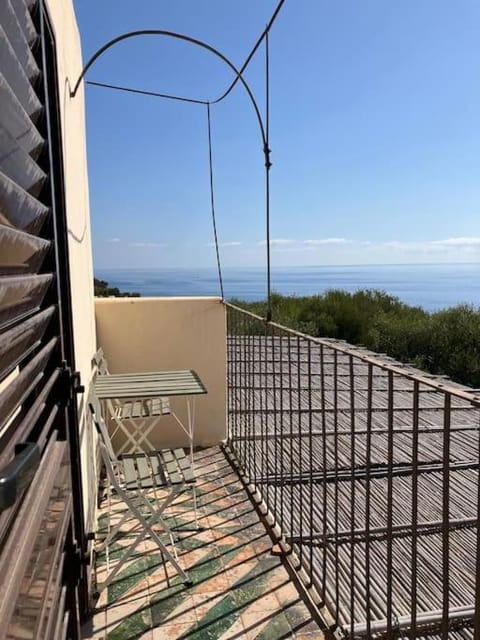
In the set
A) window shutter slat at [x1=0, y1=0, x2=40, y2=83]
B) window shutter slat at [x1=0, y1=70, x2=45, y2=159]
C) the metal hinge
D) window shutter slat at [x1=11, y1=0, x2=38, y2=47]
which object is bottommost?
the metal hinge

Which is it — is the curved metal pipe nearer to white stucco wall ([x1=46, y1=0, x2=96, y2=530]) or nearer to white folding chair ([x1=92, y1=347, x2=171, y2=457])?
white stucco wall ([x1=46, y1=0, x2=96, y2=530])

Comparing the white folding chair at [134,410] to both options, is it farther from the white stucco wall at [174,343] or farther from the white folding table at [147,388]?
the white stucco wall at [174,343]

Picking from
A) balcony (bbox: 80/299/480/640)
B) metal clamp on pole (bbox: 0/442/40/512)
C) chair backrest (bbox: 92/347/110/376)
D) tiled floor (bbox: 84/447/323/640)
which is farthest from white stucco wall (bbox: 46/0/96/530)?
metal clamp on pole (bbox: 0/442/40/512)

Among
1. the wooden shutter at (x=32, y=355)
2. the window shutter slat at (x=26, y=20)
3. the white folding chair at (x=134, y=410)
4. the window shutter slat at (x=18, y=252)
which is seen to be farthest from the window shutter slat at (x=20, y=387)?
the white folding chair at (x=134, y=410)

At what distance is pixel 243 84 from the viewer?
3123 millimetres

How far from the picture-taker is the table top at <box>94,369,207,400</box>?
100 inches

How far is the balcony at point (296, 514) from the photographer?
1.76 meters

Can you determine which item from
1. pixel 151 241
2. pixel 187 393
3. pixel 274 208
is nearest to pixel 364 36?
pixel 274 208

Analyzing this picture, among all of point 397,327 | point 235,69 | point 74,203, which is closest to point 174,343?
point 74,203

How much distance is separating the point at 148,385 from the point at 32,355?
67.5 inches

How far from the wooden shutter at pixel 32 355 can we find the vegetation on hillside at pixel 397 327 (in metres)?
8.56

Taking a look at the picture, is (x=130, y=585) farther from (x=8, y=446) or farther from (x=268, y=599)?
(x=8, y=446)

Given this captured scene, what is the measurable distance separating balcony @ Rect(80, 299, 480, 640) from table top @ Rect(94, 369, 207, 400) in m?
0.53

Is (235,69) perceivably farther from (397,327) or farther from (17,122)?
(397,327)
